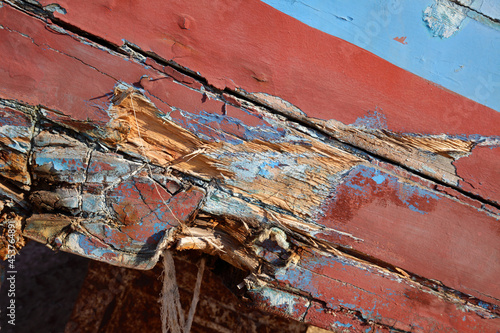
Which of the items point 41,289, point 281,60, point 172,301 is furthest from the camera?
point 41,289

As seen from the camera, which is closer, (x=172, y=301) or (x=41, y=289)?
(x=172, y=301)

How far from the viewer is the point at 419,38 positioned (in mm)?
1146

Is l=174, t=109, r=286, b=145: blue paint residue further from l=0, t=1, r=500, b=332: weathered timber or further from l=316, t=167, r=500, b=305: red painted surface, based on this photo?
l=316, t=167, r=500, b=305: red painted surface

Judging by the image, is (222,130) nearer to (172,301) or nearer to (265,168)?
(265,168)

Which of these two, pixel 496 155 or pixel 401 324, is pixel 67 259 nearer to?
pixel 401 324

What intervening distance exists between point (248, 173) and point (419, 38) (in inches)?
31.4

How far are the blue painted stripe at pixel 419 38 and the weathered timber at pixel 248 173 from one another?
0.17 feet

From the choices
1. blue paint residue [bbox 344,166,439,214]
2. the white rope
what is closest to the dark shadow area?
the white rope

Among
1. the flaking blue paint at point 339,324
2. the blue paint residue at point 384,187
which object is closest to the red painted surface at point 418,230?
the blue paint residue at point 384,187

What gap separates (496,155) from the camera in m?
1.21

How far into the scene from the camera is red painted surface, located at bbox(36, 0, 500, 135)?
1.05 meters

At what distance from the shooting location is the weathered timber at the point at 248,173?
1.06 metres

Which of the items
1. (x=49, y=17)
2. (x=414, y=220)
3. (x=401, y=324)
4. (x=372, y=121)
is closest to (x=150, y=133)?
(x=49, y=17)

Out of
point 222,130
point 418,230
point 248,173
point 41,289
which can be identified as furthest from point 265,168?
point 41,289
